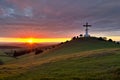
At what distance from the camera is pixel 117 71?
73.2 ft

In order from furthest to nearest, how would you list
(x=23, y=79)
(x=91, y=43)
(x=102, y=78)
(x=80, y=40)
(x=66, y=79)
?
(x=80, y=40), (x=91, y=43), (x=23, y=79), (x=66, y=79), (x=102, y=78)

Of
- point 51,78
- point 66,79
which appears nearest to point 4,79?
point 51,78

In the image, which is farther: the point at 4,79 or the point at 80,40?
the point at 80,40

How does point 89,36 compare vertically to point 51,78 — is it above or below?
above

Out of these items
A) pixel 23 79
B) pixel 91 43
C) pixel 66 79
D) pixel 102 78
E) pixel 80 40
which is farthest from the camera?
pixel 80 40

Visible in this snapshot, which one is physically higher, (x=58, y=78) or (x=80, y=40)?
(x=80, y=40)

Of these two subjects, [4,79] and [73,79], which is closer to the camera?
[73,79]

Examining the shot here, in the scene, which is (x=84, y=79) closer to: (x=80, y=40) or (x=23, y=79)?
(x=23, y=79)

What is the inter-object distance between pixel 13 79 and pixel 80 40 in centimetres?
7527

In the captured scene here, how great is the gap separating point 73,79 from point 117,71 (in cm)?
424

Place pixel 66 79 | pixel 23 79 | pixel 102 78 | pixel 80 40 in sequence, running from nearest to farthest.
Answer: pixel 102 78, pixel 66 79, pixel 23 79, pixel 80 40

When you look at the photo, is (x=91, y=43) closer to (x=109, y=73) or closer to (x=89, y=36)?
(x=89, y=36)

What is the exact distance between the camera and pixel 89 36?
342 ft

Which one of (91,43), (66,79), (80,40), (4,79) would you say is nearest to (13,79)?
(4,79)
